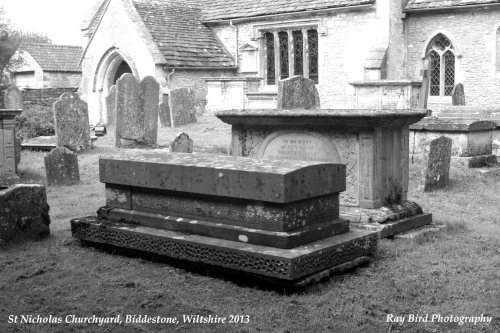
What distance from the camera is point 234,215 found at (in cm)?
590

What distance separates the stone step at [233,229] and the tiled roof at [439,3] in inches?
653

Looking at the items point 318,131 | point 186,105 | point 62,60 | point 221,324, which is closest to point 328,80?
point 186,105

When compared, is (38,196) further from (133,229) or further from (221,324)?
(221,324)

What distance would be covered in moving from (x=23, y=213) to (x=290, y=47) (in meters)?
19.3

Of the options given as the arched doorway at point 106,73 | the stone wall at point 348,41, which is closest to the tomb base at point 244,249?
the stone wall at point 348,41

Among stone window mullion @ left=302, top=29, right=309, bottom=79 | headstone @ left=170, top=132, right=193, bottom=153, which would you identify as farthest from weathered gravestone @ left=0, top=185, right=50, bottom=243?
stone window mullion @ left=302, top=29, right=309, bottom=79

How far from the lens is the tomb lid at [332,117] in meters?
7.19

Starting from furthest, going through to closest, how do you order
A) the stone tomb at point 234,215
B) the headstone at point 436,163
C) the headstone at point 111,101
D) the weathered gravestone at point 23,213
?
the headstone at point 111,101
the headstone at point 436,163
the weathered gravestone at point 23,213
the stone tomb at point 234,215

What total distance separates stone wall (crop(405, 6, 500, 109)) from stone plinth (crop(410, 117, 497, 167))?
8.32 meters

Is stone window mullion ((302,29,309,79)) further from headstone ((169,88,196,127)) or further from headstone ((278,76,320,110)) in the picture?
headstone ((278,76,320,110))

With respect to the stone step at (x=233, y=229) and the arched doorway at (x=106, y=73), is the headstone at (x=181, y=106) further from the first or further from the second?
the stone step at (x=233, y=229)

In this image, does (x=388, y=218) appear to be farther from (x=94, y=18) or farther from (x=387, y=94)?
(x=94, y=18)

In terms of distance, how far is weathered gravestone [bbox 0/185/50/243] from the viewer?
6910 mm

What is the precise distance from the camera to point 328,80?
24094mm
